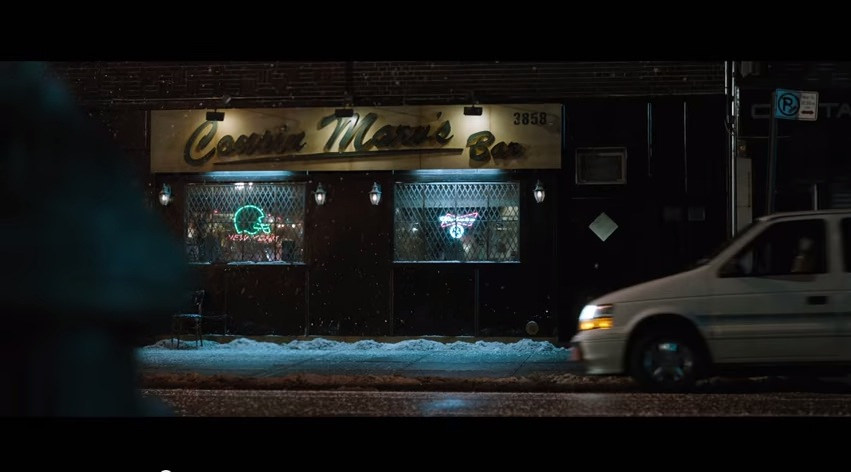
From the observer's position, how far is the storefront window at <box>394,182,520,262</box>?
14.6m

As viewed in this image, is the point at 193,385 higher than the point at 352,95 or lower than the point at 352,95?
lower

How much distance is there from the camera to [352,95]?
14.7 m

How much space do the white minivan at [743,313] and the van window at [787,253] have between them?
1cm

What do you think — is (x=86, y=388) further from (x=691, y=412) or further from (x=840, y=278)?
(x=840, y=278)

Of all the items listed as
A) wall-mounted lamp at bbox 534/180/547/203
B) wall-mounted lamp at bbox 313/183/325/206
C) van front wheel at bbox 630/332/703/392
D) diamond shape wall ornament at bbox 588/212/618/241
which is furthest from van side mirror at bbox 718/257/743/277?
wall-mounted lamp at bbox 313/183/325/206

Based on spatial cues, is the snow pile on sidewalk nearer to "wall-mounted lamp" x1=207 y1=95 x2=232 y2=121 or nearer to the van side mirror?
"wall-mounted lamp" x1=207 y1=95 x2=232 y2=121

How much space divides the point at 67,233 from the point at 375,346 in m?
11.3

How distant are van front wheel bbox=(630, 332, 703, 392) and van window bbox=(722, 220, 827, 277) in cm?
85

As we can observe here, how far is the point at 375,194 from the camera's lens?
48.0 ft

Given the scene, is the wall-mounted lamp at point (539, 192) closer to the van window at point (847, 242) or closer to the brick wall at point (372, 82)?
the brick wall at point (372, 82)

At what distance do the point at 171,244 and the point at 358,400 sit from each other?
6092mm
